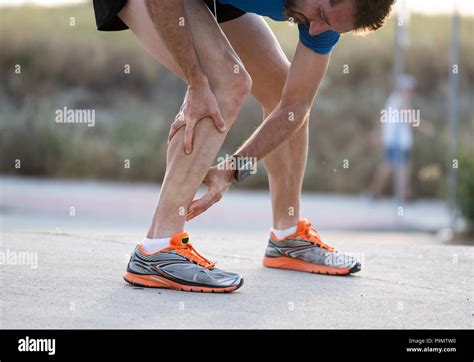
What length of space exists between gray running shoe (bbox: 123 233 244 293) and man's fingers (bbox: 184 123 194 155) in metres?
0.37

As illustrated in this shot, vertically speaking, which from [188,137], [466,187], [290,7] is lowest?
[466,187]

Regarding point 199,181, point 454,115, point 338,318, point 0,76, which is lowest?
point 338,318

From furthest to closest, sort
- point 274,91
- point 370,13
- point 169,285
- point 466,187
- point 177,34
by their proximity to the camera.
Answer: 1. point 466,187
2. point 274,91
3. point 169,285
4. point 177,34
5. point 370,13

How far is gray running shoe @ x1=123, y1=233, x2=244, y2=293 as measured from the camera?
3.79 m

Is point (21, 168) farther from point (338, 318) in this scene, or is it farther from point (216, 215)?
point (338, 318)

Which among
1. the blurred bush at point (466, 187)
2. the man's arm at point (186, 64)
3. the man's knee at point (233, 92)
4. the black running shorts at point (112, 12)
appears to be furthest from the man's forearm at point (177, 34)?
Result: the blurred bush at point (466, 187)

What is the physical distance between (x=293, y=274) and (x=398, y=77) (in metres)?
10.2

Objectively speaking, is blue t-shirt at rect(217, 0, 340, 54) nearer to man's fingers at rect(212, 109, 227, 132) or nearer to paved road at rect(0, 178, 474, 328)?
man's fingers at rect(212, 109, 227, 132)

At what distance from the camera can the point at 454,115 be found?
504 inches

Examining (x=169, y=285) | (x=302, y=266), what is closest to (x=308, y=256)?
(x=302, y=266)

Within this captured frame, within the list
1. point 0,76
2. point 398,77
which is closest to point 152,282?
point 398,77

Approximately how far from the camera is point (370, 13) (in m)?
3.46

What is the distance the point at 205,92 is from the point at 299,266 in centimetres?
124

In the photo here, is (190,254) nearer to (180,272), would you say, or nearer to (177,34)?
(180,272)
